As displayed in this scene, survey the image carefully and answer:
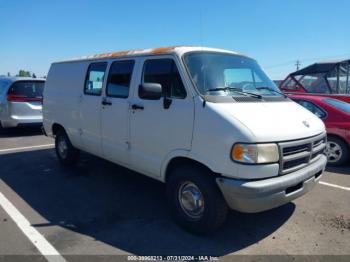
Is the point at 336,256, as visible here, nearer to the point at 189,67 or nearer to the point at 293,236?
the point at 293,236

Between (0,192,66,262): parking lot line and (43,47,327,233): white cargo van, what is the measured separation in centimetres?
146

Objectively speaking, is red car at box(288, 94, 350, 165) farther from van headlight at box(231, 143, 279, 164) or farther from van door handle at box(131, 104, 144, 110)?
van door handle at box(131, 104, 144, 110)

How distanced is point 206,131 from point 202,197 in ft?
2.49

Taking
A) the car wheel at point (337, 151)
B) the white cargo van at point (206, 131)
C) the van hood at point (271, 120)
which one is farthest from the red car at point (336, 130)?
the van hood at point (271, 120)

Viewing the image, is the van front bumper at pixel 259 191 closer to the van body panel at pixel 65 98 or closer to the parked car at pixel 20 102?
the van body panel at pixel 65 98

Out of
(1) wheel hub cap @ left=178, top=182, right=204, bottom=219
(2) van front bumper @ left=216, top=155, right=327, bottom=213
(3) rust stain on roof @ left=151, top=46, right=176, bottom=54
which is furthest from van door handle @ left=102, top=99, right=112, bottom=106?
(2) van front bumper @ left=216, top=155, right=327, bottom=213

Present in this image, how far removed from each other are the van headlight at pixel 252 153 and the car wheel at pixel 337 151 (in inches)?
162

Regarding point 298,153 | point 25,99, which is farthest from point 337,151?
point 25,99

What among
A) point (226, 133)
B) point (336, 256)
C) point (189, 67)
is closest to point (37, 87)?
point (189, 67)

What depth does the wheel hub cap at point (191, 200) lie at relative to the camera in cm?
374

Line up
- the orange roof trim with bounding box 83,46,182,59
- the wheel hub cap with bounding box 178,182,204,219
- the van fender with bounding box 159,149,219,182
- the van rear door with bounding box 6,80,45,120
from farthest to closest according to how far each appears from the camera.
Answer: the van rear door with bounding box 6,80,45,120
the orange roof trim with bounding box 83,46,182,59
the wheel hub cap with bounding box 178,182,204,219
the van fender with bounding box 159,149,219,182

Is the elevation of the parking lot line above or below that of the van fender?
below

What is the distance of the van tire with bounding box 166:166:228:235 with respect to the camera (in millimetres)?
3533

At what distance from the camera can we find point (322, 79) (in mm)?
14156
